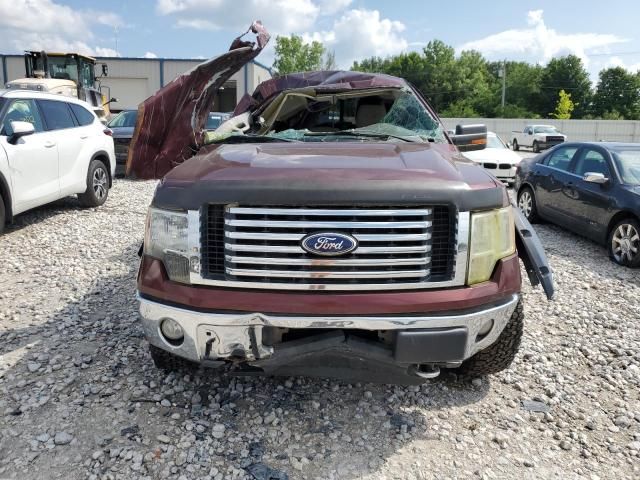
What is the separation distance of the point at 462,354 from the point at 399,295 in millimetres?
415

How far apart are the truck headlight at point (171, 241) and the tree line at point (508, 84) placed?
2341 inches

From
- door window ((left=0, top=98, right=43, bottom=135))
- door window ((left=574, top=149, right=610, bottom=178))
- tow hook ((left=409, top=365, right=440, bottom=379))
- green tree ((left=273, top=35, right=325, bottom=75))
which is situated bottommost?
tow hook ((left=409, top=365, right=440, bottom=379))

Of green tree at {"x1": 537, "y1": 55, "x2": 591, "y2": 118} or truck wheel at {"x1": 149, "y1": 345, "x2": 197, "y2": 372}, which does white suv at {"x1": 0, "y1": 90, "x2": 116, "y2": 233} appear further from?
green tree at {"x1": 537, "y1": 55, "x2": 591, "y2": 118}

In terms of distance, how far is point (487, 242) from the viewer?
2.45 metres

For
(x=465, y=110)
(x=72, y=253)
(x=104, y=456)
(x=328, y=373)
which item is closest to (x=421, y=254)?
(x=328, y=373)

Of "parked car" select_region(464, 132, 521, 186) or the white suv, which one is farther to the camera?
"parked car" select_region(464, 132, 521, 186)

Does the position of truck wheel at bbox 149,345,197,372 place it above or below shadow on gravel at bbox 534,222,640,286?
above

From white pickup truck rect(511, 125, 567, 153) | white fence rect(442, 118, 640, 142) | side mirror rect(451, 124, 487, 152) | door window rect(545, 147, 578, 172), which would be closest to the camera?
side mirror rect(451, 124, 487, 152)

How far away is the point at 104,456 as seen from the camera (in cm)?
245

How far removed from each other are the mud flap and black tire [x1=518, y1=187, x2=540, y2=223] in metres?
5.50

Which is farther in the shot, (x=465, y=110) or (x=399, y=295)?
(x=465, y=110)

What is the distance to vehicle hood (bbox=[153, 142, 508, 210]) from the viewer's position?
231 cm

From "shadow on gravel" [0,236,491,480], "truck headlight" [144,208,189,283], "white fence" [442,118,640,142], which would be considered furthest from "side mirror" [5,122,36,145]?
"white fence" [442,118,640,142]

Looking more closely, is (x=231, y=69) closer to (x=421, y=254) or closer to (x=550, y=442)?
(x=421, y=254)
